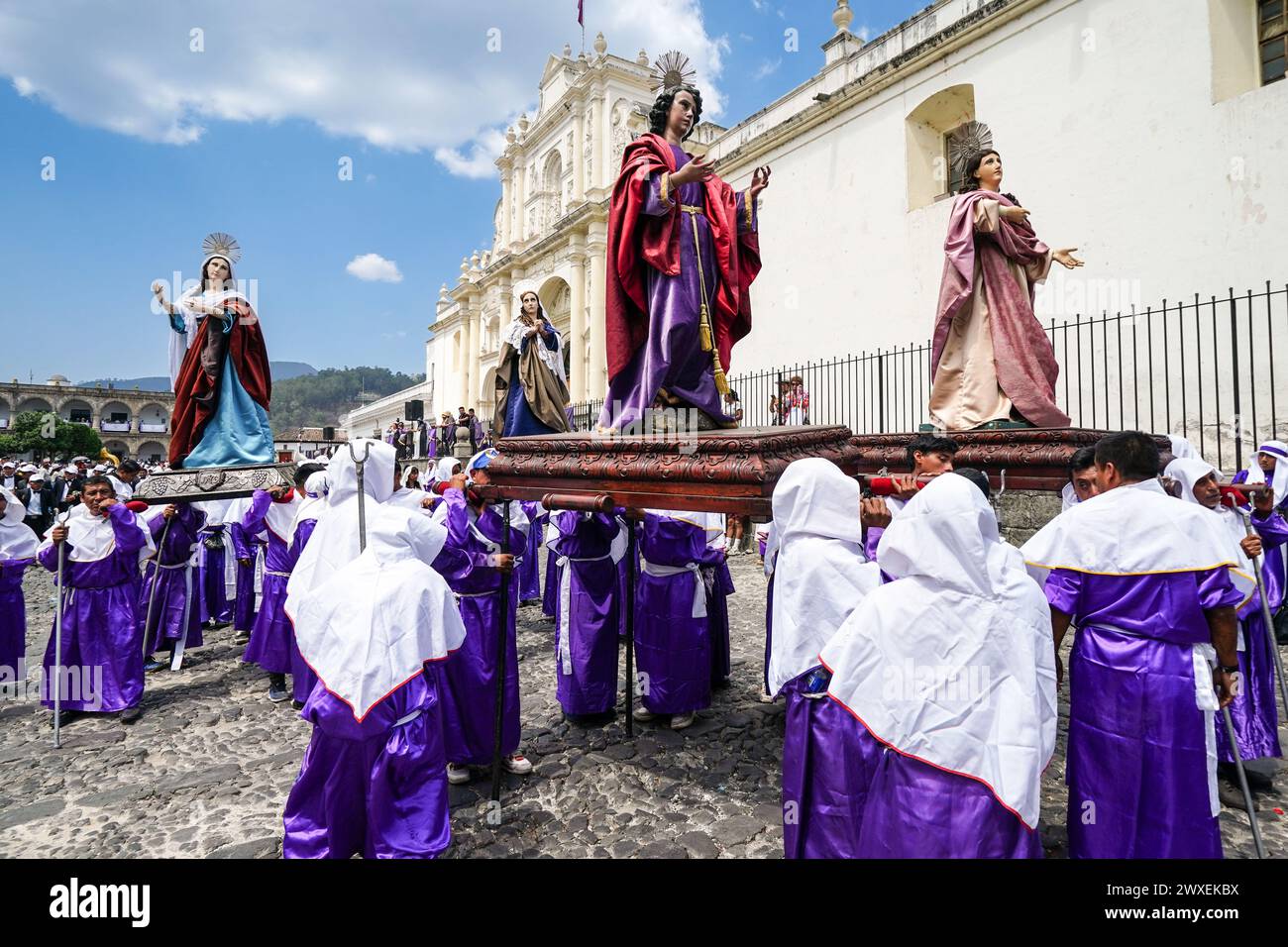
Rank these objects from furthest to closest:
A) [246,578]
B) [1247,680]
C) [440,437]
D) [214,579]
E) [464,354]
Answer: [464,354], [440,437], [214,579], [246,578], [1247,680]

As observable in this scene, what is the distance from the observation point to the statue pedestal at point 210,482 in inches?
199

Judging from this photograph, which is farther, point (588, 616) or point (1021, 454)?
point (588, 616)

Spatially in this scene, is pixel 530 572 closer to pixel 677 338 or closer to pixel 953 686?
pixel 677 338

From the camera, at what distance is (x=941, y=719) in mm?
1991

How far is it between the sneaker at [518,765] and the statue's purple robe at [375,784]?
3.71 feet

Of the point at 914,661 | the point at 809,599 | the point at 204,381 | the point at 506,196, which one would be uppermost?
the point at 506,196

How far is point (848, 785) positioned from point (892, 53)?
47.8 feet

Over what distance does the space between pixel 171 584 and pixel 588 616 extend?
13.9 feet

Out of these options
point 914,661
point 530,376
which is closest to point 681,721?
point 914,661

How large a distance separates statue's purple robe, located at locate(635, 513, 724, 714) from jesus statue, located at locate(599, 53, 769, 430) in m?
0.98

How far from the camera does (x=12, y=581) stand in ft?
17.2

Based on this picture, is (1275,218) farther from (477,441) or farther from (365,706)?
(477,441)

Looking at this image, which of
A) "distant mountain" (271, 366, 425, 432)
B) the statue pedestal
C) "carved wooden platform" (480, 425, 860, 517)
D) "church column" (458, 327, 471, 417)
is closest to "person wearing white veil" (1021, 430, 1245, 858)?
"carved wooden platform" (480, 425, 860, 517)
